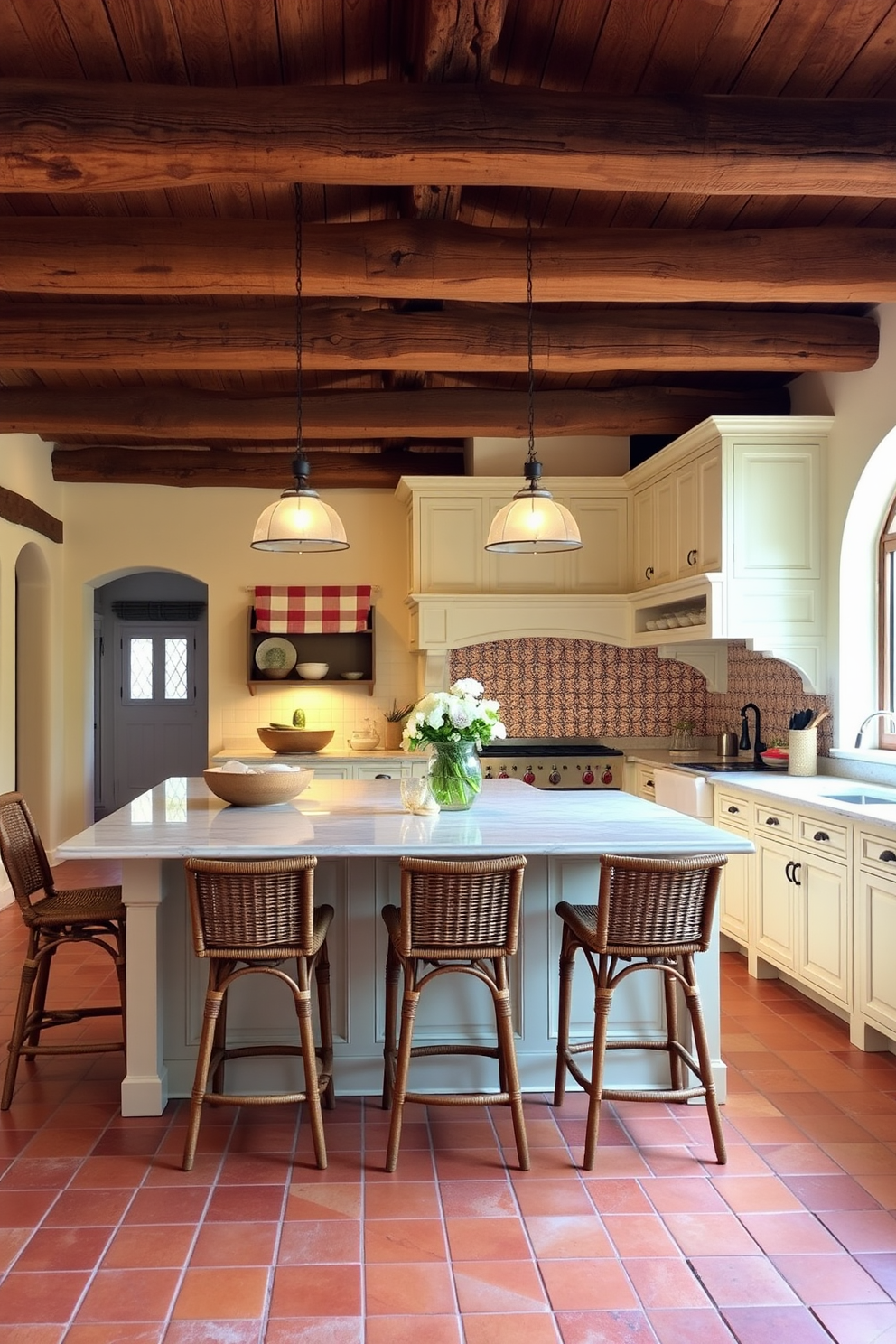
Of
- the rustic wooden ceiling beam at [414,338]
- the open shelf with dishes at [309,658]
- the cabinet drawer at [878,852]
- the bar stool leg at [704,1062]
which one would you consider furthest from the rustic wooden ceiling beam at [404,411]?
the bar stool leg at [704,1062]

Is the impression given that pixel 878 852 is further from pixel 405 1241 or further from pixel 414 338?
pixel 414 338

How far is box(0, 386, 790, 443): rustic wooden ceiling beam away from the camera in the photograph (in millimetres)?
5715

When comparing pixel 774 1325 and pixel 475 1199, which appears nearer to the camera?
pixel 774 1325

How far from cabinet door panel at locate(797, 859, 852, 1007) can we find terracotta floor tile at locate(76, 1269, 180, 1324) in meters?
2.70

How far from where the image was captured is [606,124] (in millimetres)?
2865

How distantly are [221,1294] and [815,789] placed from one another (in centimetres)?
319

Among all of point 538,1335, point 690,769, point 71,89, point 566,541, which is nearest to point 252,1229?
point 538,1335

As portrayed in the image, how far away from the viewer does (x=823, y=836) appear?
13.2 ft

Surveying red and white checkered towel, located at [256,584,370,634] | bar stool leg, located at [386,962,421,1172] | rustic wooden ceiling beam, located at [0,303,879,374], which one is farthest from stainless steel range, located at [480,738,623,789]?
bar stool leg, located at [386,962,421,1172]

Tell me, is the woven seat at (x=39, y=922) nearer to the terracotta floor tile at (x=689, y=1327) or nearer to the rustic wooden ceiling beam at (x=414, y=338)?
the terracotta floor tile at (x=689, y=1327)

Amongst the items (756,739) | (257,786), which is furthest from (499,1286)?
(756,739)

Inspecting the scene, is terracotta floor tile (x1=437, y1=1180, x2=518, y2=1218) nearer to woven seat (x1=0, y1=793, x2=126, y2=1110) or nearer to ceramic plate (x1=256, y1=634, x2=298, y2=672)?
woven seat (x1=0, y1=793, x2=126, y2=1110)

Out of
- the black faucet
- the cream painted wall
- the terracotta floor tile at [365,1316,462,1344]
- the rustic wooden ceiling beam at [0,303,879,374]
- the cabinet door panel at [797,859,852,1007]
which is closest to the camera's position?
the terracotta floor tile at [365,1316,462,1344]

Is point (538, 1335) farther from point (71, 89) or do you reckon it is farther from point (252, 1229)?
point (71, 89)
